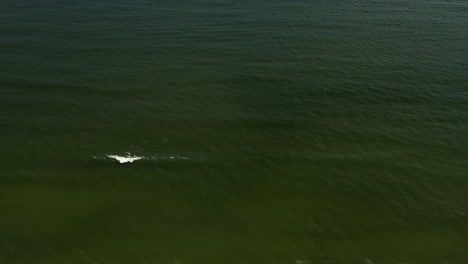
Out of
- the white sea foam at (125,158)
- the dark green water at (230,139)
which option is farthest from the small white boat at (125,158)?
the dark green water at (230,139)

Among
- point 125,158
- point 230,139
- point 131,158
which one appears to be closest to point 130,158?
point 131,158

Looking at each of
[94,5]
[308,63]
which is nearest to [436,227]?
[308,63]

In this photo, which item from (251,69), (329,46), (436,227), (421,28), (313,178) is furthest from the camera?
(421,28)

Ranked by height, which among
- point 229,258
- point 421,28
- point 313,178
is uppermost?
point 421,28

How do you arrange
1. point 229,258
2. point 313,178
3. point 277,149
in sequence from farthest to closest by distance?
1. point 277,149
2. point 313,178
3. point 229,258

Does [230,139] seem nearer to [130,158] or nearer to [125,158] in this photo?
[130,158]

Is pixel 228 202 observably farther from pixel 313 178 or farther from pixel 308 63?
pixel 308 63

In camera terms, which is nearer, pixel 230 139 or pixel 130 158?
pixel 130 158

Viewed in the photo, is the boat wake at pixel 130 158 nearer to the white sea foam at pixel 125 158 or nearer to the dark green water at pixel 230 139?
the white sea foam at pixel 125 158
